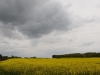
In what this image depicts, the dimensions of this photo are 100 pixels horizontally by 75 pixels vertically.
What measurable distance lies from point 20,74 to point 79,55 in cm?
4786

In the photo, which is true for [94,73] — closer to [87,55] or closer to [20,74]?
[20,74]

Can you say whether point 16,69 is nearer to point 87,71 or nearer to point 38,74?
Result: point 38,74

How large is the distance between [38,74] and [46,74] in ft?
1.97

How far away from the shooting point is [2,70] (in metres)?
22.9

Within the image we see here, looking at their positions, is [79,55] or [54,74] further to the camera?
[79,55]

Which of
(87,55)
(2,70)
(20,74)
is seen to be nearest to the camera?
(20,74)

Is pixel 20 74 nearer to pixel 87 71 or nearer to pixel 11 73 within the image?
pixel 11 73

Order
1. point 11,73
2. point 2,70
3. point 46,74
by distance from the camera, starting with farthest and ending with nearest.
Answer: point 2,70
point 11,73
point 46,74

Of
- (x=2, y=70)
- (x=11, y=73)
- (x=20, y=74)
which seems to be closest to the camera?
(x=20, y=74)

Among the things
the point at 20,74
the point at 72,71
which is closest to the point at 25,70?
the point at 20,74

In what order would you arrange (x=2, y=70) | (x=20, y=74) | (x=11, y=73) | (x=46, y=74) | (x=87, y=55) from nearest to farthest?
(x=46, y=74)
(x=20, y=74)
(x=11, y=73)
(x=2, y=70)
(x=87, y=55)

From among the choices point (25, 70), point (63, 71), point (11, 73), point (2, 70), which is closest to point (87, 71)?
point (63, 71)

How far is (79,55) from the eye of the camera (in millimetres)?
66062

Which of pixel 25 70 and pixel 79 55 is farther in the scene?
pixel 79 55
